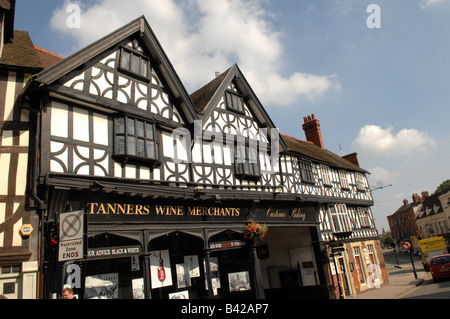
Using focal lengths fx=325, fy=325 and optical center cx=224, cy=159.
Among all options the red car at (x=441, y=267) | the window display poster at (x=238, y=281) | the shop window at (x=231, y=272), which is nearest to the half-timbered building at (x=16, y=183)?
the shop window at (x=231, y=272)

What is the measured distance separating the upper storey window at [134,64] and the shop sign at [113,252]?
551 centimetres

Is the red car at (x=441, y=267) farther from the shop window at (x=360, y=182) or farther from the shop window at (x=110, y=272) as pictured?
the shop window at (x=110, y=272)

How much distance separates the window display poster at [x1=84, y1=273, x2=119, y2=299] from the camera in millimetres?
9055

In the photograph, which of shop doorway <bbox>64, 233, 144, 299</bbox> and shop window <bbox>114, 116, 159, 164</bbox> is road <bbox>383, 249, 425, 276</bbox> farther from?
shop window <bbox>114, 116, 159, 164</bbox>

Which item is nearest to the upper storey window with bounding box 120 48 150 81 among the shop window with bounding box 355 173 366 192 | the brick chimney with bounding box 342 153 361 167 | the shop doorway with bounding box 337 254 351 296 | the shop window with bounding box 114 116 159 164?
the shop window with bounding box 114 116 159 164

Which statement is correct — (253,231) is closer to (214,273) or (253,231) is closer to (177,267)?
(214,273)

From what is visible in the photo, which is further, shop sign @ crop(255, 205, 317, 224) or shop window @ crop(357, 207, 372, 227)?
shop window @ crop(357, 207, 372, 227)

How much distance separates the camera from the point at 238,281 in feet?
42.1

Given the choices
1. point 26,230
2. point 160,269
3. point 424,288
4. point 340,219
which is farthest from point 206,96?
point 424,288

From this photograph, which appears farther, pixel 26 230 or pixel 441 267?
pixel 441 267

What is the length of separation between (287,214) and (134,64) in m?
9.56

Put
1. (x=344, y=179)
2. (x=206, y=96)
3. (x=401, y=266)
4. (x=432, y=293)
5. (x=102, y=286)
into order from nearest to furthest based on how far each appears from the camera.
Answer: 1. (x=102, y=286)
2. (x=206, y=96)
3. (x=432, y=293)
4. (x=344, y=179)
5. (x=401, y=266)

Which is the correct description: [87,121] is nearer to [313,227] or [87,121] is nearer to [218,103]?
[218,103]

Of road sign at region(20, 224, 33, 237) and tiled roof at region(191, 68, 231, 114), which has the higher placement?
tiled roof at region(191, 68, 231, 114)
